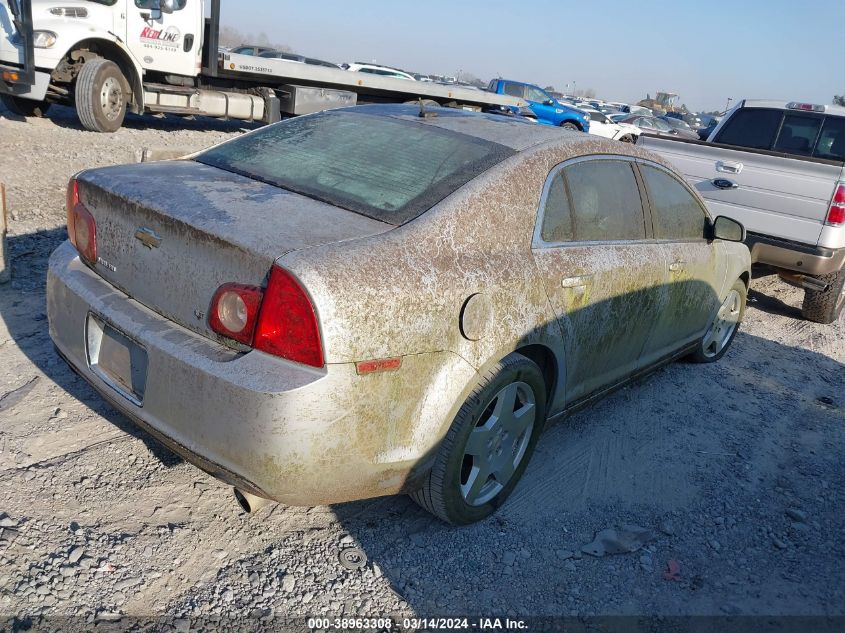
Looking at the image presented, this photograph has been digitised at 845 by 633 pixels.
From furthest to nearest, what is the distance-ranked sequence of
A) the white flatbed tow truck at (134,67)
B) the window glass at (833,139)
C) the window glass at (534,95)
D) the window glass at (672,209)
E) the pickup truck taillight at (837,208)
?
the window glass at (534,95) → the white flatbed tow truck at (134,67) → the window glass at (833,139) → the pickup truck taillight at (837,208) → the window glass at (672,209)

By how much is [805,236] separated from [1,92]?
10.4 metres

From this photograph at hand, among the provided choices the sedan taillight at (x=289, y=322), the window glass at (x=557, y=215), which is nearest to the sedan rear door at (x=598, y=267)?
the window glass at (x=557, y=215)

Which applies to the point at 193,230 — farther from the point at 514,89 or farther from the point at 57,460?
A: the point at 514,89

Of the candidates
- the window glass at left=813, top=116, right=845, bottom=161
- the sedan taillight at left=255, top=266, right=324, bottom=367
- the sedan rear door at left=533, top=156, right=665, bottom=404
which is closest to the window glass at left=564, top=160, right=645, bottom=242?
the sedan rear door at left=533, top=156, right=665, bottom=404

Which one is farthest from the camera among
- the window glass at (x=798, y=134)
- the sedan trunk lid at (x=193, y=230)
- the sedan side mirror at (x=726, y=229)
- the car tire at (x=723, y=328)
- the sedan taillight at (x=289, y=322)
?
the window glass at (x=798, y=134)

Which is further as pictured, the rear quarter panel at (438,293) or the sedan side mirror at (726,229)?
the sedan side mirror at (726,229)

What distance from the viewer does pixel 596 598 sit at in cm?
278

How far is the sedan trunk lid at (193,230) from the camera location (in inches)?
94.2

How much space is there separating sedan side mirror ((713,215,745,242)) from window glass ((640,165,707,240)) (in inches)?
3.7

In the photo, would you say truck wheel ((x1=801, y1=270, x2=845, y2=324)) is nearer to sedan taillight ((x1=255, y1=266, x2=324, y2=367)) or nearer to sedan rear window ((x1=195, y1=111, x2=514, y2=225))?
sedan rear window ((x1=195, y1=111, x2=514, y2=225))

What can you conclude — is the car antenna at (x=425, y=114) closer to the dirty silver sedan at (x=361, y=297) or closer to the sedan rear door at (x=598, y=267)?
the dirty silver sedan at (x=361, y=297)

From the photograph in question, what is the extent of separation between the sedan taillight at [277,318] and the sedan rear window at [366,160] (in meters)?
0.57

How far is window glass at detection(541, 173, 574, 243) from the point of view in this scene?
3098 mm

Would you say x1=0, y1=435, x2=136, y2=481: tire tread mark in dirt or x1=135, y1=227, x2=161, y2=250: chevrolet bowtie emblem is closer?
x1=135, y1=227, x2=161, y2=250: chevrolet bowtie emblem
